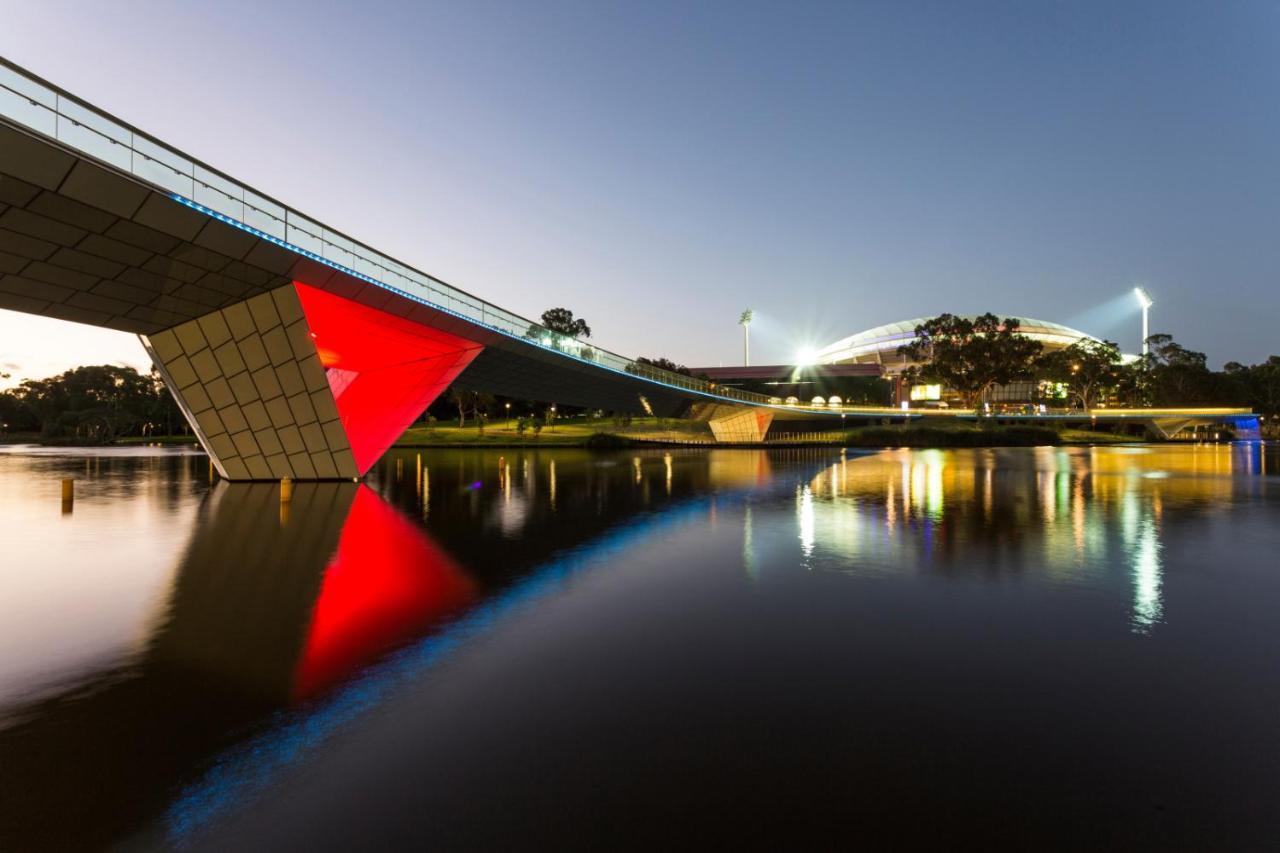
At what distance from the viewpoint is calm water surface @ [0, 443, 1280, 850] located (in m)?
3.79

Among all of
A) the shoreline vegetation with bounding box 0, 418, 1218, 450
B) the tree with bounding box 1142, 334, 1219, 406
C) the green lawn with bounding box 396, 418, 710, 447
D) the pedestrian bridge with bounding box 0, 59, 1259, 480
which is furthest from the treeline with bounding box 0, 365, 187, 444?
the tree with bounding box 1142, 334, 1219, 406

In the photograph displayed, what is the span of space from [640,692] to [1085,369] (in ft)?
339

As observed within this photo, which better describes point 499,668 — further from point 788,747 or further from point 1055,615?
point 1055,615

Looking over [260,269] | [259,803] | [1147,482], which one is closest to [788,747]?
[259,803]

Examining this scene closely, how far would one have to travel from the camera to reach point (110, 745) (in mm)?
4691

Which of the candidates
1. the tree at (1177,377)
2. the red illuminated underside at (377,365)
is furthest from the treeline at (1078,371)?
the red illuminated underside at (377,365)

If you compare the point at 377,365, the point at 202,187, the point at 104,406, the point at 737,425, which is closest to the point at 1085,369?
the point at 737,425

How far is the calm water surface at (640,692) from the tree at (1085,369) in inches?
3562

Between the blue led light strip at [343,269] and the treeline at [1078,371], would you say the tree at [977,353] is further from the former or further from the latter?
the blue led light strip at [343,269]

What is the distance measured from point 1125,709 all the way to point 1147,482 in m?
26.7

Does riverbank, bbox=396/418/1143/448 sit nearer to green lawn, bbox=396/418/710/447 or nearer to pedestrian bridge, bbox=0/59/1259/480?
green lawn, bbox=396/418/710/447

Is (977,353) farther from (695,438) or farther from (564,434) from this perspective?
(564,434)

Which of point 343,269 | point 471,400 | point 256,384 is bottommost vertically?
point 256,384

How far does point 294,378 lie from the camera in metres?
22.7
